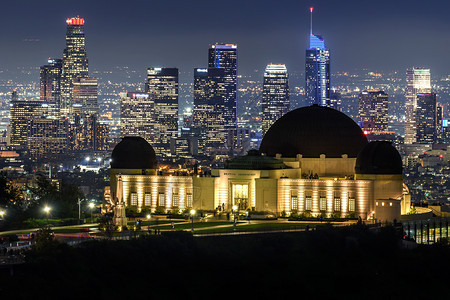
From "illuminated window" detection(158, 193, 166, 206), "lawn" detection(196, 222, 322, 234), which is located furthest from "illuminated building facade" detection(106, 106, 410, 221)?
"lawn" detection(196, 222, 322, 234)

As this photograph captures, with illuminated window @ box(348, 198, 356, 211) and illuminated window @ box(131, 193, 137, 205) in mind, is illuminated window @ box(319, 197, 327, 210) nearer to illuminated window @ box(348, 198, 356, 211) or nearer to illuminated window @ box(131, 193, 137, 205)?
illuminated window @ box(348, 198, 356, 211)

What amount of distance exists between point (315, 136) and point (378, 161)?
9948 millimetres

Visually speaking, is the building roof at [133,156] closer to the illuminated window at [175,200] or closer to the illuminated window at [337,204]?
the illuminated window at [175,200]

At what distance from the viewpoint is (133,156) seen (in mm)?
122062

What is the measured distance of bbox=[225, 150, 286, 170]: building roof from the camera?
114 meters

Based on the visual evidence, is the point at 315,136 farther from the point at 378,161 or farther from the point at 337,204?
the point at 337,204

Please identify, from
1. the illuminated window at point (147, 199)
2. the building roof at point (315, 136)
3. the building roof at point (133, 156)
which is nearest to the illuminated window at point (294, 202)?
the building roof at point (315, 136)

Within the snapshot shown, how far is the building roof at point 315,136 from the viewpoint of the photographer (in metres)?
118

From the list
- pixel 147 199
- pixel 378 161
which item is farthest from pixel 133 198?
pixel 378 161

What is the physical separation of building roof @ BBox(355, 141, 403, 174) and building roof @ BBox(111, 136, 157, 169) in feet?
75.9

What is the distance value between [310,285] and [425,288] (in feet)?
27.3

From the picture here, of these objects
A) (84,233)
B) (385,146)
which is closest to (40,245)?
(84,233)

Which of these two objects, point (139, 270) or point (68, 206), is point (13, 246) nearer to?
point (139, 270)

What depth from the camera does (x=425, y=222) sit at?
340ft
